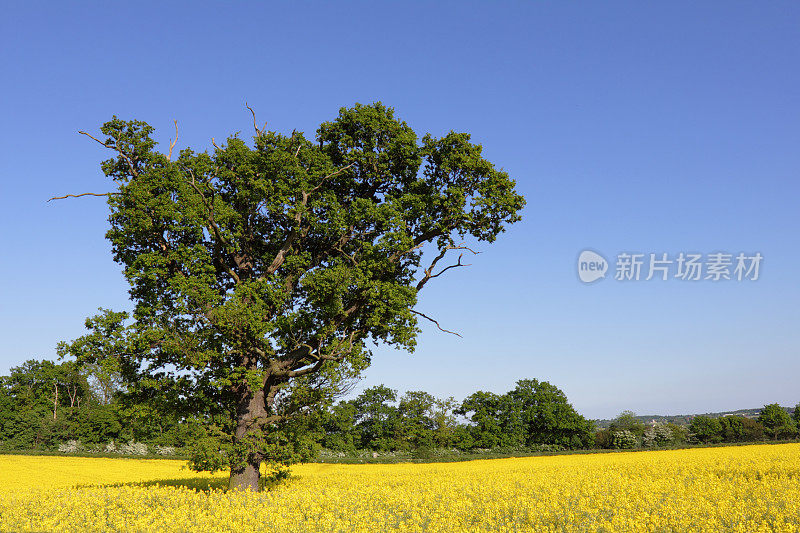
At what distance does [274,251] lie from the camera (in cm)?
2191

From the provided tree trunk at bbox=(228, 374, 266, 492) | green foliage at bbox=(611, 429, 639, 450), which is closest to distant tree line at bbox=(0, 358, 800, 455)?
green foliage at bbox=(611, 429, 639, 450)

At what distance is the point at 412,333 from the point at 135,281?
32.9 ft

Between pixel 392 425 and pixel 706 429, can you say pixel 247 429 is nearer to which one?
pixel 392 425

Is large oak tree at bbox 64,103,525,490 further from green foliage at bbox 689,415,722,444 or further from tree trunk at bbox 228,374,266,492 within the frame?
green foliage at bbox 689,415,722,444

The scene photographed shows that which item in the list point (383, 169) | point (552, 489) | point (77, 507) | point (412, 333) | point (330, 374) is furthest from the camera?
point (383, 169)

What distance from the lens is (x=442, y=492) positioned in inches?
647

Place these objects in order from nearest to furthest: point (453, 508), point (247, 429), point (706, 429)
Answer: point (453, 508) → point (247, 429) → point (706, 429)

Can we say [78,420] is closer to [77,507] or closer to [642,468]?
[77,507]

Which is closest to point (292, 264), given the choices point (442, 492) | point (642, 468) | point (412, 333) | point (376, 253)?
point (376, 253)

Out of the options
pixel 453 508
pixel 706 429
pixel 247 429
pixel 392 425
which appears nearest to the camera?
pixel 453 508

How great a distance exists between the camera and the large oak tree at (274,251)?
60.1ft

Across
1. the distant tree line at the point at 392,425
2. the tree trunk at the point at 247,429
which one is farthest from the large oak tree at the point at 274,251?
the distant tree line at the point at 392,425

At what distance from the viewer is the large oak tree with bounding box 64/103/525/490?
18.3 m

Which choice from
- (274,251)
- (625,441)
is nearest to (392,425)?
(625,441)
